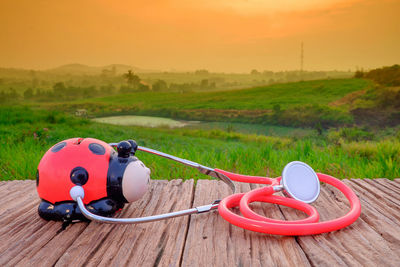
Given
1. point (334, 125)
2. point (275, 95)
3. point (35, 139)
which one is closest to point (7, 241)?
point (35, 139)

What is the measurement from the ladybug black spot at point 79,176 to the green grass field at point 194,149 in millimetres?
1390

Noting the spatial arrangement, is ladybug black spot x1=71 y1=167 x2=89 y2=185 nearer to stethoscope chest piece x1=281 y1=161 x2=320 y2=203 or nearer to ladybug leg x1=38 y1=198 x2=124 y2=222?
ladybug leg x1=38 y1=198 x2=124 y2=222

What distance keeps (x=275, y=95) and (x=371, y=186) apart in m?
5.58

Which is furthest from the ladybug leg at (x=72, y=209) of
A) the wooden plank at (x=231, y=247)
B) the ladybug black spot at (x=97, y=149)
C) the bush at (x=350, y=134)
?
the bush at (x=350, y=134)

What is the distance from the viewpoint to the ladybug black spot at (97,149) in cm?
207

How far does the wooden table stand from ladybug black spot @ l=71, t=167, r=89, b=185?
0.28 m

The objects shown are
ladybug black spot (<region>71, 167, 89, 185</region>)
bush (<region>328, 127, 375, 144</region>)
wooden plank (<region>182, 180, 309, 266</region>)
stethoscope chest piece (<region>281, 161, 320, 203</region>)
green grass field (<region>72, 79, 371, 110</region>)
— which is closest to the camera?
wooden plank (<region>182, 180, 309, 266</region>)

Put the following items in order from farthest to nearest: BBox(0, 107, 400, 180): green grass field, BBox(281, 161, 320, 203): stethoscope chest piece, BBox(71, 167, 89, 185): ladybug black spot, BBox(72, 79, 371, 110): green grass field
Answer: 1. BBox(72, 79, 371, 110): green grass field
2. BBox(0, 107, 400, 180): green grass field
3. BBox(281, 161, 320, 203): stethoscope chest piece
4. BBox(71, 167, 89, 185): ladybug black spot

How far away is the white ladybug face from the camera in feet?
6.66

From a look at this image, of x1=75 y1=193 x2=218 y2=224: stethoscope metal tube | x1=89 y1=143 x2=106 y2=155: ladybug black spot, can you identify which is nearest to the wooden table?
x1=75 y1=193 x2=218 y2=224: stethoscope metal tube

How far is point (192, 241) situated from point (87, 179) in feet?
2.23

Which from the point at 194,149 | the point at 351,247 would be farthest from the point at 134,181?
the point at 194,149

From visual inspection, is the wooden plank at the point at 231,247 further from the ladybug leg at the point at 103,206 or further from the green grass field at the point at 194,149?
the green grass field at the point at 194,149

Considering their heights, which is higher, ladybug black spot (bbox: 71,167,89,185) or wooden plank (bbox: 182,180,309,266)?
ladybug black spot (bbox: 71,167,89,185)
